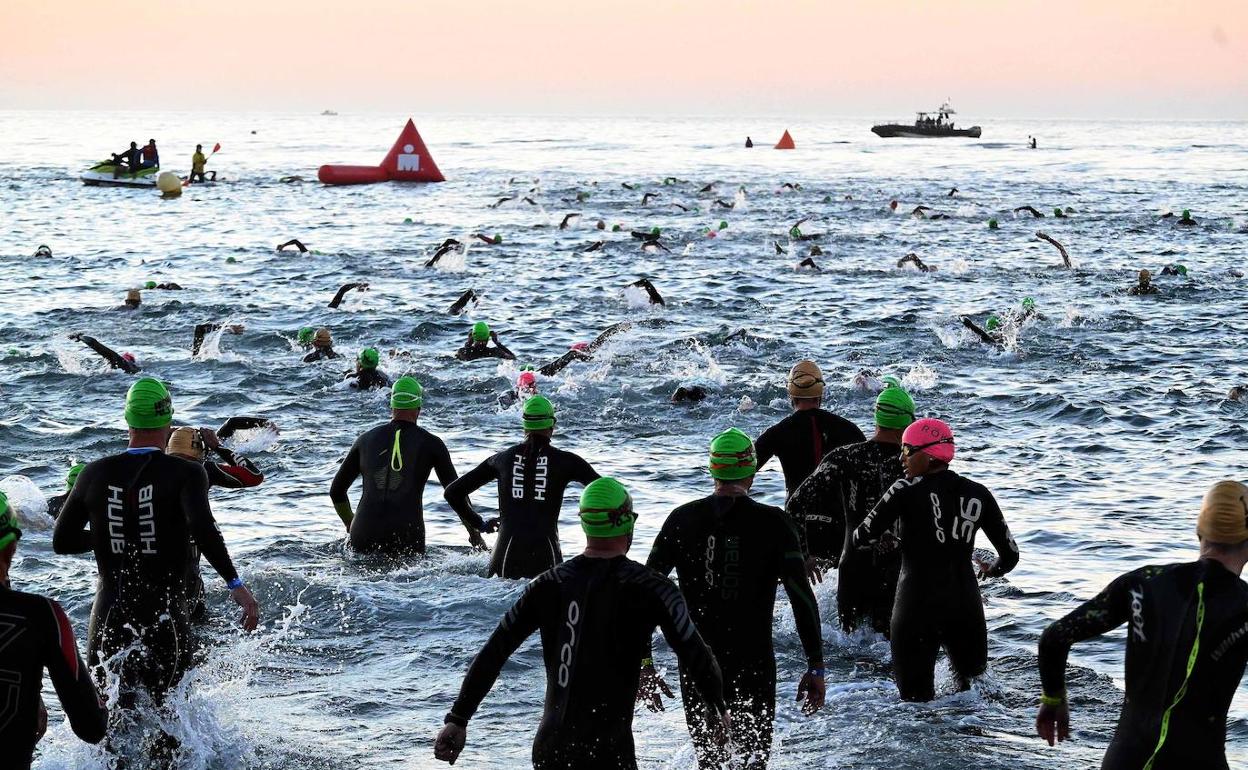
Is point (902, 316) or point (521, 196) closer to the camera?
point (902, 316)

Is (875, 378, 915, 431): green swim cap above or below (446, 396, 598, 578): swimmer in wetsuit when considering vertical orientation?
above

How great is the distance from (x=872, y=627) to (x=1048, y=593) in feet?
8.31

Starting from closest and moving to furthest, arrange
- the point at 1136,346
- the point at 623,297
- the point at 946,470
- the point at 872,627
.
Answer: the point at 946,470
the point at 872,627
the point at 1136,346
the point at 623,297

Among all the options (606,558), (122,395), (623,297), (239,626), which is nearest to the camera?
(606,558)

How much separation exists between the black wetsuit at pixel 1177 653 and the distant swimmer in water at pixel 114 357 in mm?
11693

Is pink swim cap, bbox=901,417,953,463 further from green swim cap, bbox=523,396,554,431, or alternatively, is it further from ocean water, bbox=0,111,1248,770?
green swim cap, bbox=523,396,554,431

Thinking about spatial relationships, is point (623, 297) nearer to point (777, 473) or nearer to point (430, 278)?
point (430, 278)

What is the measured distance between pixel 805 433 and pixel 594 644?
3942 millimetres

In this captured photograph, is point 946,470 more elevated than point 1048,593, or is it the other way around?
point 946,470

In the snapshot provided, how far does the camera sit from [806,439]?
861 centimetres

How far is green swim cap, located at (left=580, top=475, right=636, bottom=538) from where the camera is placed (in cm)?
504

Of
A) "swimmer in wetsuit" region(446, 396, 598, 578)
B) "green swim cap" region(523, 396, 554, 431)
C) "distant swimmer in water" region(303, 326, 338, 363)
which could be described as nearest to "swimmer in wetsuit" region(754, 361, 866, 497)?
"swimmer in wetsuit" region(446, 396, 598, 578)

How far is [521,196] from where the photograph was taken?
183ft

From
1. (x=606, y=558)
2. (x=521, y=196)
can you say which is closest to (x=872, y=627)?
(x=606, y=558)
